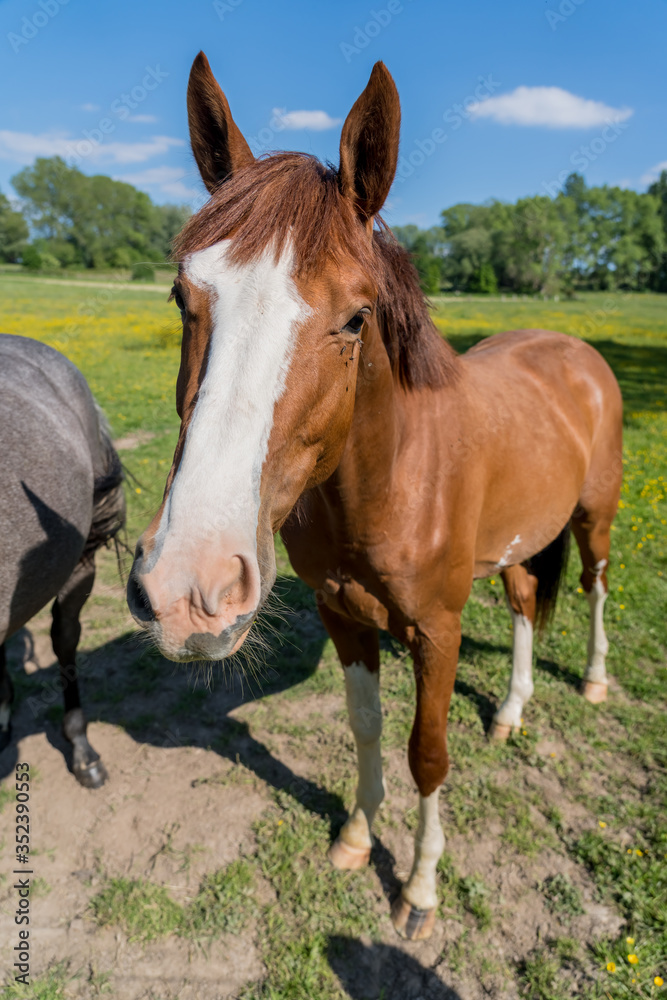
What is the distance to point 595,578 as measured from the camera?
3975 mm

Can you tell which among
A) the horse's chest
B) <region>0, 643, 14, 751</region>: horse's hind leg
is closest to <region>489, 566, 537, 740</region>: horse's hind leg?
the horse's chest

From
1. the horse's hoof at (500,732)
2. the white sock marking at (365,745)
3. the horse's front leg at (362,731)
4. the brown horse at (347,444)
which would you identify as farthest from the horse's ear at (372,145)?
the horse's hoof at (500,732)

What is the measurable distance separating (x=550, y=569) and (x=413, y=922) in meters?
2.29

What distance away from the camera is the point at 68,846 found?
9.54 ft

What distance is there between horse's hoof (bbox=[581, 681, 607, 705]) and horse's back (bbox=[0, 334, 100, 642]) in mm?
3510

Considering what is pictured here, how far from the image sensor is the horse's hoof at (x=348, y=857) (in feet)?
9.19

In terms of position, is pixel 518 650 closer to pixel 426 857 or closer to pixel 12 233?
pixel 426 857

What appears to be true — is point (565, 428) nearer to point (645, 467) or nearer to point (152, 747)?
point (152, 747)

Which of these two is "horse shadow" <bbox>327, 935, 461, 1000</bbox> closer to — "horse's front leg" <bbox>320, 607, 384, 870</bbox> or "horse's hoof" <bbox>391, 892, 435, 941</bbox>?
"horse's hoof" <bbox>391, 892, 435, 941</bbox>

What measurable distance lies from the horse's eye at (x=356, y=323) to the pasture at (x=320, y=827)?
2.90ft

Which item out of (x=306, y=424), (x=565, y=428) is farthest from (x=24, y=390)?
(x=565, y=428)

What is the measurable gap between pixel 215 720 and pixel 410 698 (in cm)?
138

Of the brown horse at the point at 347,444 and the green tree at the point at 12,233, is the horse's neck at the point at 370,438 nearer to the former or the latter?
the brown horse at the point at 347,444

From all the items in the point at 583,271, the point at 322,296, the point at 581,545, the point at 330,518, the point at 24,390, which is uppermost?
the point at 583,271
